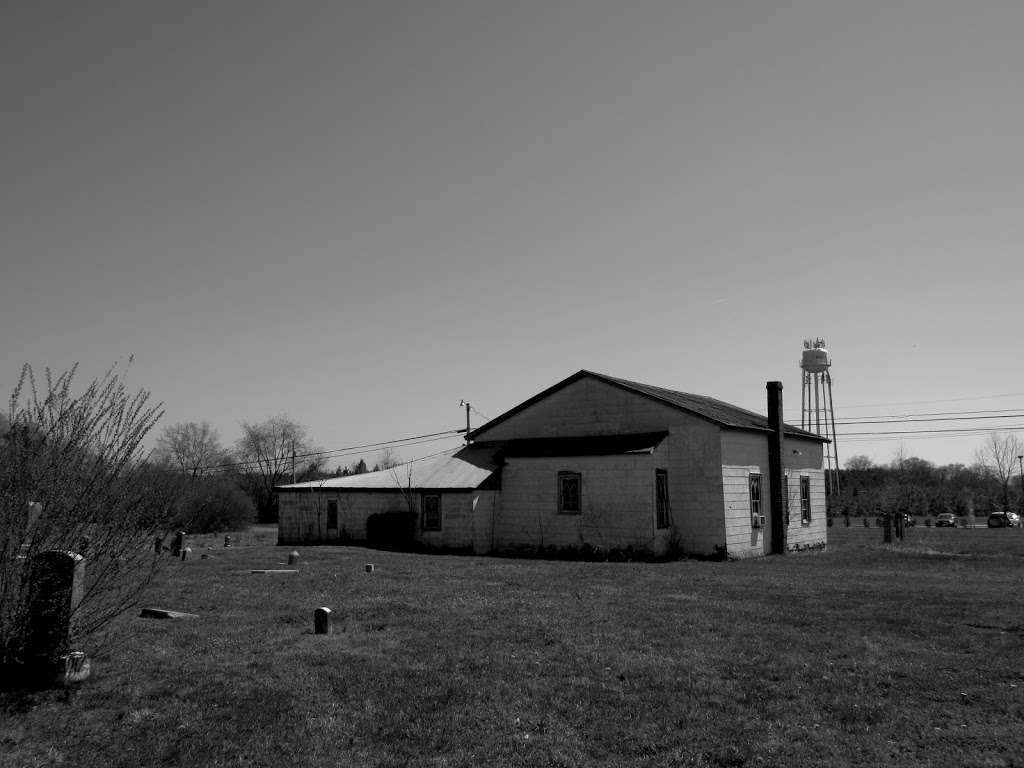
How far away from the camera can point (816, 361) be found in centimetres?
5719

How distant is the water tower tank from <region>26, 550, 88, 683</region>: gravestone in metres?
56.9

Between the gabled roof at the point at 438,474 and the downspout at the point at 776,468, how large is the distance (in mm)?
10856

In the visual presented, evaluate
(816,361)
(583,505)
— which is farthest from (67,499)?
(816,361)

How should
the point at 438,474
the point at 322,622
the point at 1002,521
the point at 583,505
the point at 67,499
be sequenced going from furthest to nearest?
the point at 1002,521, the point at 438,474, the point at 583,505, the point at 322,622, the point at 67,499

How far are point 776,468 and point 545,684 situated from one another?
22.5 m

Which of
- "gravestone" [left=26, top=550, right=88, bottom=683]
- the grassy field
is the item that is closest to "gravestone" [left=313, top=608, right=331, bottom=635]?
the grassy field

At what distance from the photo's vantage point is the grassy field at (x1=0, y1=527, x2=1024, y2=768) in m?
6.64

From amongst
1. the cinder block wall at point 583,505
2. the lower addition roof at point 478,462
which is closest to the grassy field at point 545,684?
the cinder block wall at point 583,505

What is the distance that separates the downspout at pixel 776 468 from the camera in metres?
28.2

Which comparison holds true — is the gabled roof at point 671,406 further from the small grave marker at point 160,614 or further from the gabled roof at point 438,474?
the small grave marker at point 160,614

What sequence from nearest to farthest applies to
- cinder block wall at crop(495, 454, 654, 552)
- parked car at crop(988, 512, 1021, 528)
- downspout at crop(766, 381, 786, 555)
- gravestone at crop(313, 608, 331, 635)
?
gravestone at crop(313, 608, 331, 635)
cinder block wall at crop(495, 454, 654, 552)
downspout at crop(766, 381, 786, 555)
parked car at crop(988, 512, 1021, 528)

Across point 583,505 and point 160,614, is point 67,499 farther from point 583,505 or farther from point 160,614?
point 583,505

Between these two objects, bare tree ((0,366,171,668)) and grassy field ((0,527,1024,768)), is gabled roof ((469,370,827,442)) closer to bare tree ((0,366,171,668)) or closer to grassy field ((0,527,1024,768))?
grassy field ((0,527,1024,768))

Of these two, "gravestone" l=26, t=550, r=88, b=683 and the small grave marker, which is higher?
"gravestone" l=26, t=550, r=88, b=683
